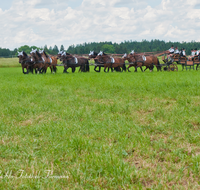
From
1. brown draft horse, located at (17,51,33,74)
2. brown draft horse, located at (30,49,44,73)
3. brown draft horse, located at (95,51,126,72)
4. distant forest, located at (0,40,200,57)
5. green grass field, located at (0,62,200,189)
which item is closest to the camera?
green grass field, located at (0,62,200,189)

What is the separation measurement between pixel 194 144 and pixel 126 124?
1.56 m

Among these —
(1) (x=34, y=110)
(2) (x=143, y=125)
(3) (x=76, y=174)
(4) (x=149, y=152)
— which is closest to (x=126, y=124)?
(2) (x=143, y=125)

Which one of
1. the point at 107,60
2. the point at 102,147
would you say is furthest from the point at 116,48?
the point at 102,147

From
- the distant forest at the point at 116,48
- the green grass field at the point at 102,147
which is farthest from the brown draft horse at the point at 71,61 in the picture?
the distant forest at the point at 116,48

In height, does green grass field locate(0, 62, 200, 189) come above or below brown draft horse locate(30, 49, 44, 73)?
below

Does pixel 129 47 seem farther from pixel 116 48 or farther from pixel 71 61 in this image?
pixel 71 61

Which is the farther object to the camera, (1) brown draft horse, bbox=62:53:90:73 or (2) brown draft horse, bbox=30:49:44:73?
(1) brown draft horse, bbox=62:53:90:73

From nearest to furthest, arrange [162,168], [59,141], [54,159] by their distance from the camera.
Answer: [162,168], [54,159], [59,141]

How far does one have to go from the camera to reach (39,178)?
2.92m

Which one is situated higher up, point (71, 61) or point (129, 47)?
point (129, 47)

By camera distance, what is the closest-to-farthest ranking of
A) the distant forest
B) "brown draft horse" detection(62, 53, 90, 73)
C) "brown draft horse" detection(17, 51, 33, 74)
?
"brown draft horse" detection(17, 51, 33, 74) → "brown draft horse" detection(62, 53, 90, 73) → the distant forest

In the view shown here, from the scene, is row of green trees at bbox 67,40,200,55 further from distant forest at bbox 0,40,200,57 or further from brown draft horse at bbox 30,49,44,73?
brown draft horse at bbox 30,49,44,73

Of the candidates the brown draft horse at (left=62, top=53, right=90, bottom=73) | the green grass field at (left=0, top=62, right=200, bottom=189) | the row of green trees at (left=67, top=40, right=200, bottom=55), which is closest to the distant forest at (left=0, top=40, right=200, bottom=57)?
the row of green trees at (left=67, top=40, right=200, bottom=55)

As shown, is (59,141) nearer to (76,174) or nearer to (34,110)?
(76,174)
